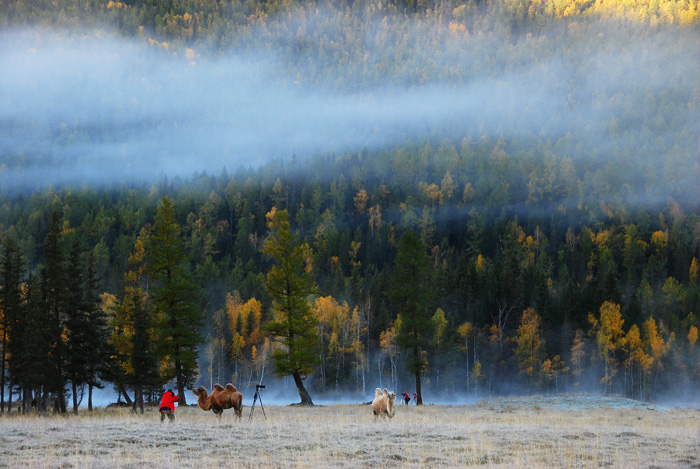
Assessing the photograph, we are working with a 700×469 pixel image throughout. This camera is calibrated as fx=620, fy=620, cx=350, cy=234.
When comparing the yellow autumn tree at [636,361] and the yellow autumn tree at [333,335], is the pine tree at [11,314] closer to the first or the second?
the yellow autumn tree at [333,335]

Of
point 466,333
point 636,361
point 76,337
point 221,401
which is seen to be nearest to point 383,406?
point 221,401

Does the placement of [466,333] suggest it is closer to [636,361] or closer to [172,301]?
→ [636,361]

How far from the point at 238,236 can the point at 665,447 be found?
162 metres

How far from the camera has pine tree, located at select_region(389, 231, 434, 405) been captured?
4656 centimetres

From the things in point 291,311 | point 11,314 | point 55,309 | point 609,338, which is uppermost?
point 11,314

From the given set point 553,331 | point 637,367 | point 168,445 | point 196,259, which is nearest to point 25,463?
point 168,445

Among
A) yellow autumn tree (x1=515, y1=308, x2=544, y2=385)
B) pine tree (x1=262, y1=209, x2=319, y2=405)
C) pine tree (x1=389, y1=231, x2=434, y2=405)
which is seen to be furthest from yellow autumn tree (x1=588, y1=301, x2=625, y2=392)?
pine tree (x1=262, y1=209, x2=319, y2=405)

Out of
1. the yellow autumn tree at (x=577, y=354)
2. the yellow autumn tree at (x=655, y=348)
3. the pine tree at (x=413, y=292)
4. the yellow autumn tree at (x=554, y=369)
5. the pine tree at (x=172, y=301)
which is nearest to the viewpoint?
the pine tree at (x=172, y=301)

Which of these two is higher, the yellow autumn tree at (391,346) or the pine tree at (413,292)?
the pine tree at (413,292)

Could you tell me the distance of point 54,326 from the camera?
3788 cm

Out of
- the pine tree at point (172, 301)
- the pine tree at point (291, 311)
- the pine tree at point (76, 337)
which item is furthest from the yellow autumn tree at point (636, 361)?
the pine tree at point (76, 337)

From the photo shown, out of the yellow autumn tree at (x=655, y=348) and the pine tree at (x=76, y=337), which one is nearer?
the pine tree at (x=76, y=337)

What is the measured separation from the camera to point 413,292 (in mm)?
46625

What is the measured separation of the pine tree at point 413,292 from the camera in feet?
153
